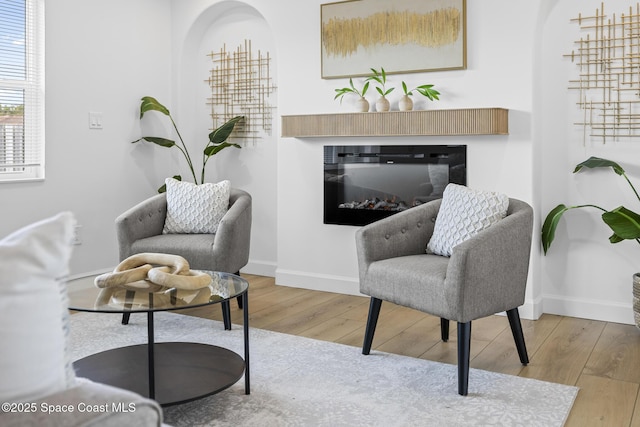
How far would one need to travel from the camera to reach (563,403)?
Answer: 7.86 ft

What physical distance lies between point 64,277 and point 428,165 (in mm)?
3256

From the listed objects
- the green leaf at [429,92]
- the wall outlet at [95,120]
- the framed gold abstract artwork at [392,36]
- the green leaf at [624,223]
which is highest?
the framed gold abstract artwork at [392,36]

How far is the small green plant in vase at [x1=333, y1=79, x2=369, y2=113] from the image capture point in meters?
4.12

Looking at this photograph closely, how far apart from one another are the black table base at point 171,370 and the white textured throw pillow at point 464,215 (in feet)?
3.67

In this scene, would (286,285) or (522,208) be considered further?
(286,285)

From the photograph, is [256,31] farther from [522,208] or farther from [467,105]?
[522,208]

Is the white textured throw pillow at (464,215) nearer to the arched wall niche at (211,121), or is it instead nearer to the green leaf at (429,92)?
the green leaf at (429,92)

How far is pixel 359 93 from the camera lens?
4234 mm

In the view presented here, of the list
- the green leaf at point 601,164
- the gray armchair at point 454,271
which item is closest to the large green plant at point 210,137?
the gray armchair at point 454,271

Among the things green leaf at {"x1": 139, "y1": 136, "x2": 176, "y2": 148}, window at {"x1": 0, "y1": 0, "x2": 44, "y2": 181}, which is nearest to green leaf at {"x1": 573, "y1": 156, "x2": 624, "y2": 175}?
green leaf at {"x1": 139, "y1": 136, "x2": 176, "y2": 148}

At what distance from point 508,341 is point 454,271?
92cm

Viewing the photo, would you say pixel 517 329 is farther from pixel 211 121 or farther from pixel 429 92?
pixel 211 121

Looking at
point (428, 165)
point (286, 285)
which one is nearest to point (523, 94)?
point (428, 165)

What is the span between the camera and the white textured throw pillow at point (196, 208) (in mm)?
3838
